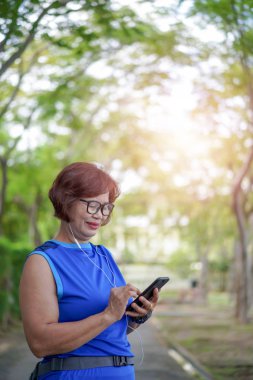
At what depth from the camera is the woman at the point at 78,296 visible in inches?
114

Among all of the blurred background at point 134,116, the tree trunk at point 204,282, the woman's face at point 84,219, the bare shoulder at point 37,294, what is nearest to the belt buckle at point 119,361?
the bare shoulder at point 37,294

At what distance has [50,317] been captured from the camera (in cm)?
290

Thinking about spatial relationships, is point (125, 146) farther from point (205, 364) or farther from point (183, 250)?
point (183, 250)

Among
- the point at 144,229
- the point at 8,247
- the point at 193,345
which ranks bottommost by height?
the point at 144,229

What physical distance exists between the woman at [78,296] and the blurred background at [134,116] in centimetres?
461

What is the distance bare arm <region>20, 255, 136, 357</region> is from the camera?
288cm

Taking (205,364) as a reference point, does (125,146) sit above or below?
below

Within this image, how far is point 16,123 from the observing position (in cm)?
2184

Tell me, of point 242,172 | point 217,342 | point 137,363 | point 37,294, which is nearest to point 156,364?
point 137,363

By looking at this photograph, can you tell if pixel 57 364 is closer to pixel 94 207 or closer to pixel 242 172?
pixel 94 207

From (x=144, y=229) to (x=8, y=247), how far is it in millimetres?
43091

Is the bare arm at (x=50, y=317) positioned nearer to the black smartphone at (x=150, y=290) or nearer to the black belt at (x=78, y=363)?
the black belt at (x=78, y=363)

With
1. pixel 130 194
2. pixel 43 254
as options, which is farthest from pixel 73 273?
pixel 130 194

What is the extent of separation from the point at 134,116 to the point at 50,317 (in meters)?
25.4
